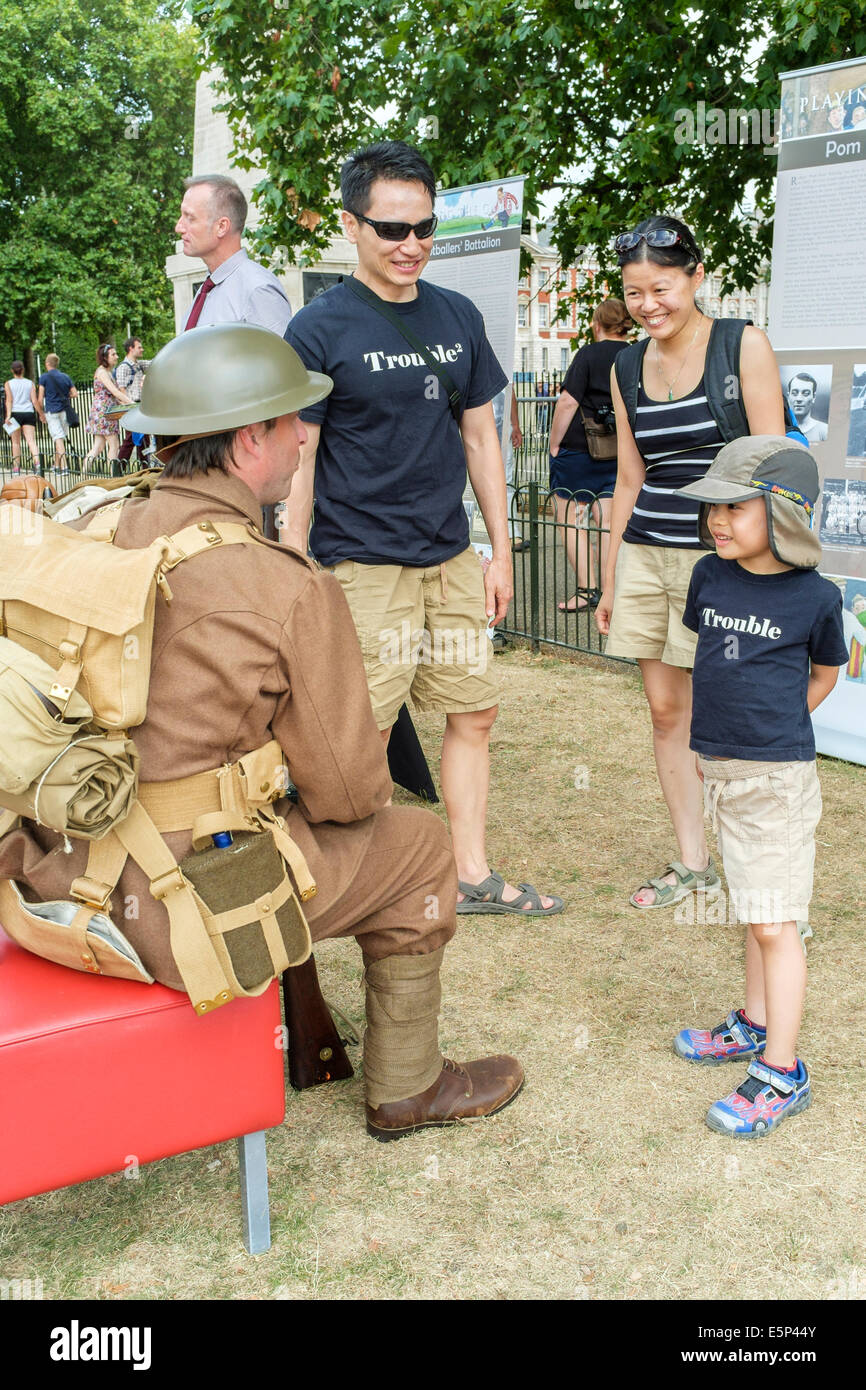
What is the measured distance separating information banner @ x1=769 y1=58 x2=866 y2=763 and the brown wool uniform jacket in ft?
10.7

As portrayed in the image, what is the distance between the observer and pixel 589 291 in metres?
10.7

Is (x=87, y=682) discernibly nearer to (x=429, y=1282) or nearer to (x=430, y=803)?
(x=429, y=1282)

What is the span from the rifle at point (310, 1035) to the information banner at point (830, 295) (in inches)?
117

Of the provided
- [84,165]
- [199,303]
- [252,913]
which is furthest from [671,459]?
[84,165]

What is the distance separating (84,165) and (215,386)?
130 ft

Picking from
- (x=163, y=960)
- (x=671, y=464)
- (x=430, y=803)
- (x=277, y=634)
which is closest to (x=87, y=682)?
(x=277, y=634)

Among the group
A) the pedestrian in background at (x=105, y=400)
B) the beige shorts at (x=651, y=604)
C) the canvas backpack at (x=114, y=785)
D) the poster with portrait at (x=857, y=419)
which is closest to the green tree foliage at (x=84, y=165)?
the pedestrian in background at (x=105, y=400)

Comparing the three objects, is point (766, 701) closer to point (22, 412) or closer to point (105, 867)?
point (105, 867)

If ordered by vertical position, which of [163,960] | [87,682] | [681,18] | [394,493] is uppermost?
[681,18]

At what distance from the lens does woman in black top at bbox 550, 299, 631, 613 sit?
7.95 meters

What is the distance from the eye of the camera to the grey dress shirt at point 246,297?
15.8 feet

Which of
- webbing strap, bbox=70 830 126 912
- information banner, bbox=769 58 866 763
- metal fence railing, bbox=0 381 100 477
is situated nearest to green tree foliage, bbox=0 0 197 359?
metal fence railing, bbox=0 381 100 477

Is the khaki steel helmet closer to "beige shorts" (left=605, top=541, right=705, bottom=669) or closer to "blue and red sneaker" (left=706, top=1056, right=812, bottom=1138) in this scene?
"beige shorts" (left=605, top=541, right=705, bottom=669)
